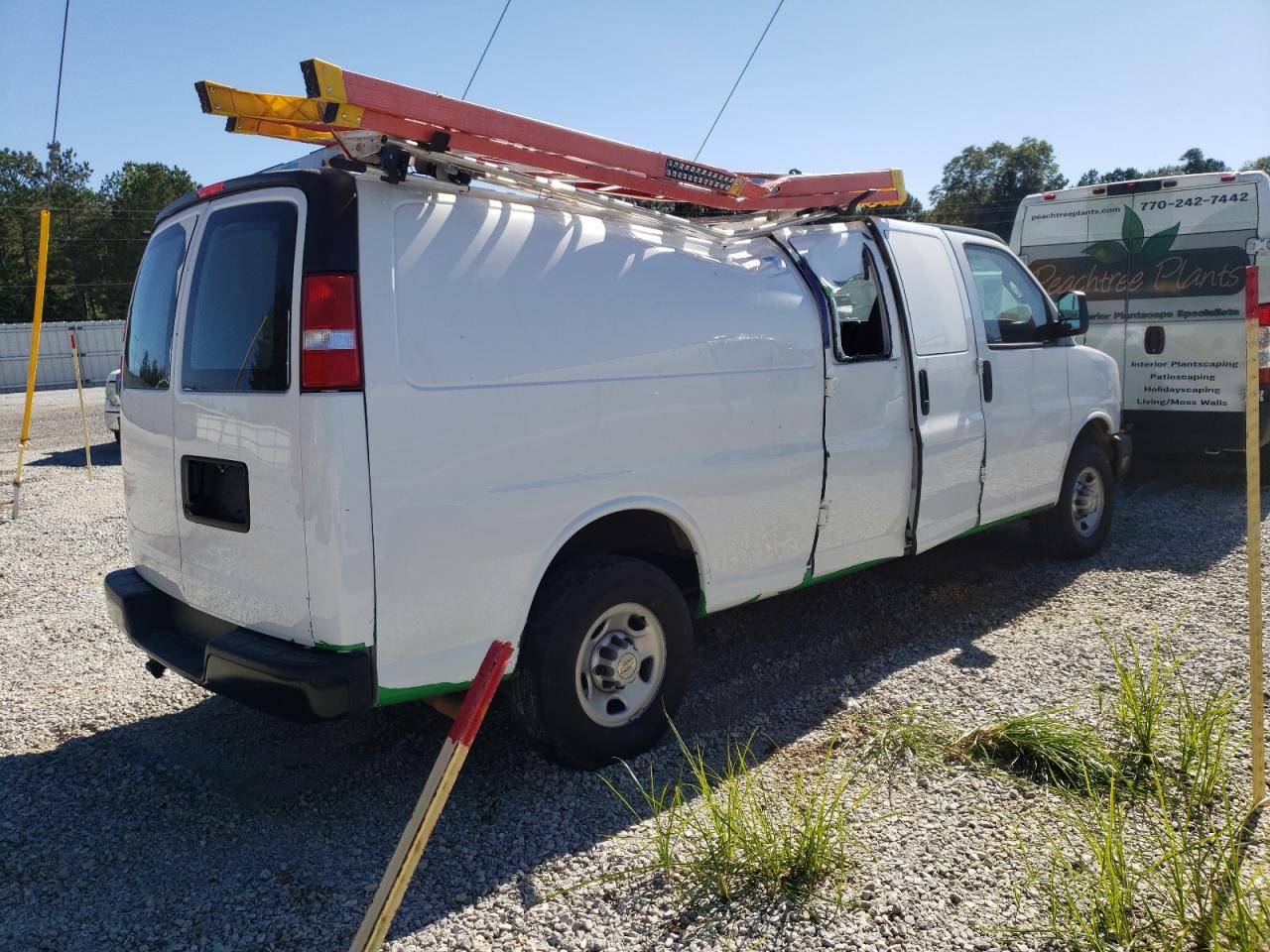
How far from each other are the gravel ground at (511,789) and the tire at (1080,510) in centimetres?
19

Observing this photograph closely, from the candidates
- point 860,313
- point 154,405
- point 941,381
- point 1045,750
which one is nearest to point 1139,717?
point 1045,750

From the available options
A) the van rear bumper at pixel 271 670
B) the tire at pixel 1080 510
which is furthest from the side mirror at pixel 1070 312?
the van rear bumper at pixel 271 670

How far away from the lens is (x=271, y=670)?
306 cm

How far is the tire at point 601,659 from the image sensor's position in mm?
3555

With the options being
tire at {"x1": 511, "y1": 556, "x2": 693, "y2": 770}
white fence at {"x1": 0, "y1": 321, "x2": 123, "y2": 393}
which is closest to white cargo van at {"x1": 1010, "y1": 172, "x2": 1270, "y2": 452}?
tire at {"x1": 511, "y1": 556, "x2": 693, "y2": 770}

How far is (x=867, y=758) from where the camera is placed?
3.86 metres

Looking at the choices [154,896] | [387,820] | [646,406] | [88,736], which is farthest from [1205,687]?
[88,736]

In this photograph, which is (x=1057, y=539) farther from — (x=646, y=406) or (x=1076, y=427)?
(x=646, y=406)

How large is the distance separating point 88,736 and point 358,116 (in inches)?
118

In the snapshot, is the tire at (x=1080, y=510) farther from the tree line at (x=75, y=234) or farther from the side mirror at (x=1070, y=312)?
the tree line at (x=75, y=234)

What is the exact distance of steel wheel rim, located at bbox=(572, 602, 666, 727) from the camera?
12.3 ft

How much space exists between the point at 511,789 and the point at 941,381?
309cm

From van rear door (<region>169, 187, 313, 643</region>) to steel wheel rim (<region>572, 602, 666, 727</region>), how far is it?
1075 mm

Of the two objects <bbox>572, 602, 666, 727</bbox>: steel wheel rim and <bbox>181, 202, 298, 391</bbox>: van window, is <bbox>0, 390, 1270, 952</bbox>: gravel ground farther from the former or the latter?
<bbox>181, 202, 298, 391</bbox>: van window
